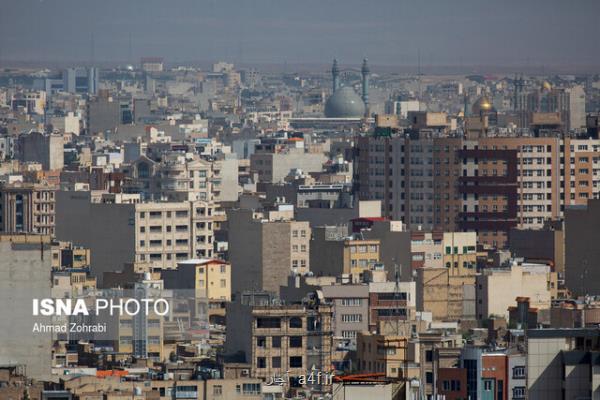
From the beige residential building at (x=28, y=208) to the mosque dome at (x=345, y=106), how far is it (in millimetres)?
74060

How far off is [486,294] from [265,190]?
1000 inches

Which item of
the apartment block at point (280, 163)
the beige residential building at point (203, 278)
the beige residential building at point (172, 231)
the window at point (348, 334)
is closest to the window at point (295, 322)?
the window at point (348, 334)

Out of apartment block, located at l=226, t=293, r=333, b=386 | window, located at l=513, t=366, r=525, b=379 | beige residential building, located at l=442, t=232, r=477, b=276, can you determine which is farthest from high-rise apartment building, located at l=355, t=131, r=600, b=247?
window, located at l=513, t=366, r=525, b=379

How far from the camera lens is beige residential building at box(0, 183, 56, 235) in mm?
54625

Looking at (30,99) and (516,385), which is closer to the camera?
(516,385)

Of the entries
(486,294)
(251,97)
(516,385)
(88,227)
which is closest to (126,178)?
(88,227)

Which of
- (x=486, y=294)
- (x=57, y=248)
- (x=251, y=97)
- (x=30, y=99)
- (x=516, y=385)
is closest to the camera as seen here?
(x=516, y=385)

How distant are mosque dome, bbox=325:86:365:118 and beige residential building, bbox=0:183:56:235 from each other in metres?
74.1

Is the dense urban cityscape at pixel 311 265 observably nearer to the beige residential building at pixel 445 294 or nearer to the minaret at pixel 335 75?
the beige residential building at pixel 445 294

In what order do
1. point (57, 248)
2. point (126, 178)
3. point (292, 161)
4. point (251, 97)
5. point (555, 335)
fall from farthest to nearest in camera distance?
point (251, 97) → point (292, 161) → point (126, 178) → point (57, 248) → point (555, 335)

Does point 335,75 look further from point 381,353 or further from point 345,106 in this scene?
point 381,353

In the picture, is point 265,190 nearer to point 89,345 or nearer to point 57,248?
point 57,248

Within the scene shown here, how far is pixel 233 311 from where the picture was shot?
103 feet

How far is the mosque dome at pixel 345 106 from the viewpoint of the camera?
130m
